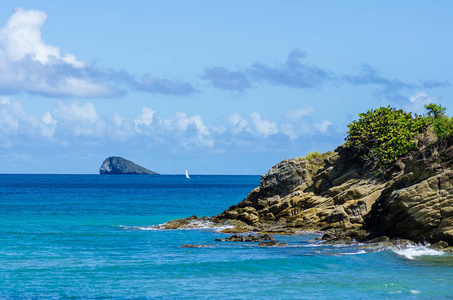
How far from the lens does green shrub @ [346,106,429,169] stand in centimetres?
5941

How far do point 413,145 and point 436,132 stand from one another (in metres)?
2.90

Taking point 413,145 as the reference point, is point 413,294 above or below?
below

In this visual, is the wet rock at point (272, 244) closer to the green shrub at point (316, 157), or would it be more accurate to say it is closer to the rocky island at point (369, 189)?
the rocky island at point (369, 189)

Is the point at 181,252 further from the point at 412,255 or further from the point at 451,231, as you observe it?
the point at 451,231

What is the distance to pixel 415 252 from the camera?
4056cm

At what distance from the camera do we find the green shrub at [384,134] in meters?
59.4

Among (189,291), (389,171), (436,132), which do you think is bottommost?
(189,291)

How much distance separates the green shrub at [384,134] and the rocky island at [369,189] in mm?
98

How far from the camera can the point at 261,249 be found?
45.4 metres

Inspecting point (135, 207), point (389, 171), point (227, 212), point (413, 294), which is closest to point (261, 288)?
point (413, 294)

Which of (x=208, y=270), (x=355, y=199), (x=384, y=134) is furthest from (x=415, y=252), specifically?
(x=384, y=134)

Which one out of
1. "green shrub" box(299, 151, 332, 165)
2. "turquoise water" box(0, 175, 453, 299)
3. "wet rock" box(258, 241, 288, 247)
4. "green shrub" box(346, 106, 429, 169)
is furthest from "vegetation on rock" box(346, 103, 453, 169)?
"wet rock" box(258, 241, 288, 247)

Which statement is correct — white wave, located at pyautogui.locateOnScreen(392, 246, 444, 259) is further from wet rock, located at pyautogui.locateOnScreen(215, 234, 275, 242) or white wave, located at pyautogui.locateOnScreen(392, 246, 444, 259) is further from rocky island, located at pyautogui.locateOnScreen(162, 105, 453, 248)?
wet rock, located at pyautogui.locateOnScreen(215, 234, 275, 242)

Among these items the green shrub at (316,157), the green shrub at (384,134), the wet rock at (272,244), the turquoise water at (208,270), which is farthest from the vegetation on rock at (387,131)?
the wet rock at (272,244)
